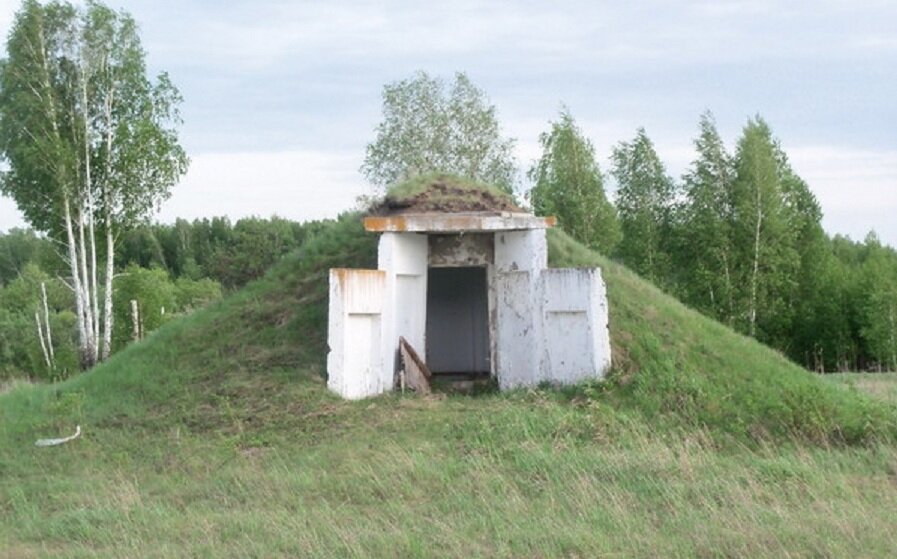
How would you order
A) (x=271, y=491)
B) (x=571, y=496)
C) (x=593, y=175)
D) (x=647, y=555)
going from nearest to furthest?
(x=647, y=555) → (x=571, y=496) → (x=271, y=491) → (x=593, y=175)

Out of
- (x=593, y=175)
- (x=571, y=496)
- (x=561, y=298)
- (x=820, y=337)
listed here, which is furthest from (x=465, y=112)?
(x=571, y=496)

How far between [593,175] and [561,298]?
1519 centimetres

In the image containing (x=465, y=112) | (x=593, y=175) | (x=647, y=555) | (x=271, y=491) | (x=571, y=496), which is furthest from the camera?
(x=465, y=112)

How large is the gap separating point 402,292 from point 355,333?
1.18m

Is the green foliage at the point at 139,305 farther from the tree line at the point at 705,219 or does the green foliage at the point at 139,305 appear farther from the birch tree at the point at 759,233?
the birch tree at the point at 759,233

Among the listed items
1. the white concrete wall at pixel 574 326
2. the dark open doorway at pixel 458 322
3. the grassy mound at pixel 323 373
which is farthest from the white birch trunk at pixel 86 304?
the white concrete wall at pixel 574 326

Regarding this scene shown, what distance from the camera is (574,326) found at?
12.8 m

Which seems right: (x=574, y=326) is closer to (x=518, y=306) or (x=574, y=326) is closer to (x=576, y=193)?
(x=518, y=306)

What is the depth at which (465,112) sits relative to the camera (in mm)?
30016

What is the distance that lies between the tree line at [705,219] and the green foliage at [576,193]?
0.03 m

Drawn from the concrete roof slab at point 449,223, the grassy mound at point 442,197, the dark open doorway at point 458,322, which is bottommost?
the dark open doorway at point 458,322

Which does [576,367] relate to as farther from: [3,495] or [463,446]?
[3,495]

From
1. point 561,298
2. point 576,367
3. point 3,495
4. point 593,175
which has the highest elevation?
point 593,175

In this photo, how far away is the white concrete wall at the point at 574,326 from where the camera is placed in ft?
41.2
